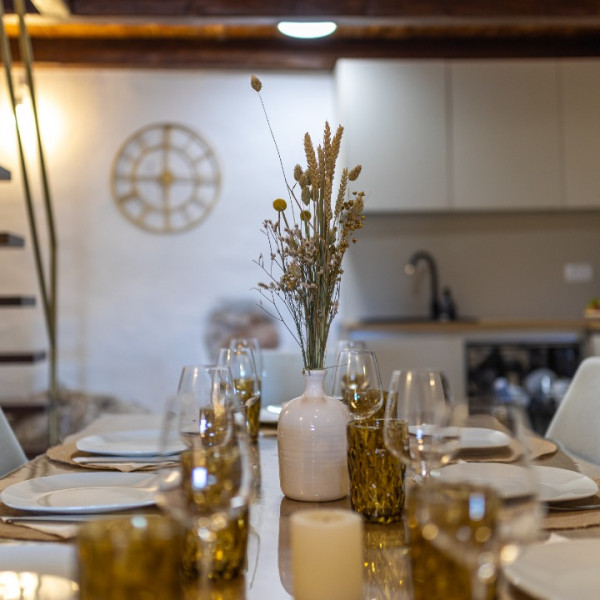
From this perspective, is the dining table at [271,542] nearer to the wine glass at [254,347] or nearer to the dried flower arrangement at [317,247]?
the dried flower arrangement at [317,247]

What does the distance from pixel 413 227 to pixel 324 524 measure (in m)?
3.69

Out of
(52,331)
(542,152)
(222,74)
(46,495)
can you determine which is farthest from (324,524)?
(222,74)

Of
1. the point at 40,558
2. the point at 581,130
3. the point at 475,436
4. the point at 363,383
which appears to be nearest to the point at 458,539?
the point at 475,436

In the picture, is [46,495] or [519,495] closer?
[519,495]

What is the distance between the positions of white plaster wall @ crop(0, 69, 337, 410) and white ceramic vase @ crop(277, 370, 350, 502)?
10.6ft

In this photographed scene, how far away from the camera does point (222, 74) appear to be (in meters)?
4.39

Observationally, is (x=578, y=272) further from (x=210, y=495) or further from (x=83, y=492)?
(x=210, y=495)

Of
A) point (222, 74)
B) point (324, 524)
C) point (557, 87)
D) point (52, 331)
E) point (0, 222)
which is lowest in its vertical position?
point (52, 331)

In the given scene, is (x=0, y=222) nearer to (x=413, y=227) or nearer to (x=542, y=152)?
(x=413, y=227)

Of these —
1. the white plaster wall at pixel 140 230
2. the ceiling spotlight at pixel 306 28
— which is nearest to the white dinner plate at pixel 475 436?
the ceiling spotlight at pixel 306 28

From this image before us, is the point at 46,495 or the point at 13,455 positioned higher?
the point at 46,495

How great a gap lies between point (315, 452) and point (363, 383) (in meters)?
0.22

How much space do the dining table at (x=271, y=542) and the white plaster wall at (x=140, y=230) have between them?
309 cm

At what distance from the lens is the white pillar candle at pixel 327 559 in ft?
2.29
